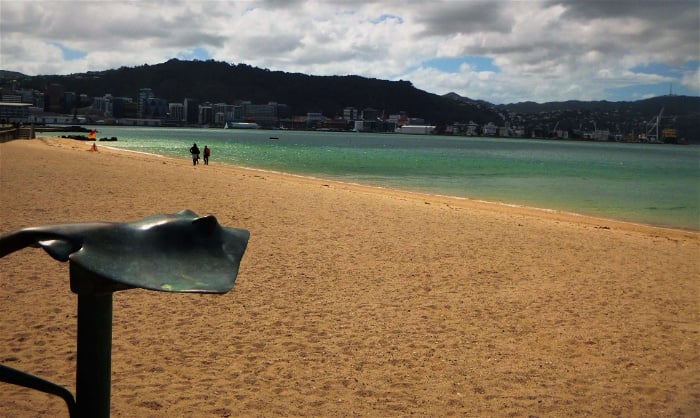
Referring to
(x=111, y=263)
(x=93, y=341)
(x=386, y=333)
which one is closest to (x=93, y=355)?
(x=93, y=341)

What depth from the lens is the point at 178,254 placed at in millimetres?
1644

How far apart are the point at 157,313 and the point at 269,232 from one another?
4.95 meters

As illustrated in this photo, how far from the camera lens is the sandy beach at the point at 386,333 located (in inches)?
175

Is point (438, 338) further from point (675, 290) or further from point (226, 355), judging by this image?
point (675, 290)

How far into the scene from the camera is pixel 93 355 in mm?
1670

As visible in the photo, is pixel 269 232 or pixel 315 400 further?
pixel 269 232

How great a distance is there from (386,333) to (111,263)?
4555 mm

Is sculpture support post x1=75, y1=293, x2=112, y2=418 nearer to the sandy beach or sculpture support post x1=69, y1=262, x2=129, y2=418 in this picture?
sculpture support post x1=69, y1=262, x2=129, y2=418

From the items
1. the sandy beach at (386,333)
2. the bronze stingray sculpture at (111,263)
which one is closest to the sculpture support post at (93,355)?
the bronze stingray sculpture at (111,263)

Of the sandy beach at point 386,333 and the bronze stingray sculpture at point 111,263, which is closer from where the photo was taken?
the bronze stingray sculpture at point 111,263

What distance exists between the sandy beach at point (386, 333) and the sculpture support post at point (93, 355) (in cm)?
253

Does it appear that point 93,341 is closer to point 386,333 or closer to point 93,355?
point 93,355

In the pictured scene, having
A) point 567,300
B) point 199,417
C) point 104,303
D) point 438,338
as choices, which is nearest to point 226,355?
point 199,417

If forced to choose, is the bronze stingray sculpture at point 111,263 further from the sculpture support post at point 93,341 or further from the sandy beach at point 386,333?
the sandy beach at point 386,333
